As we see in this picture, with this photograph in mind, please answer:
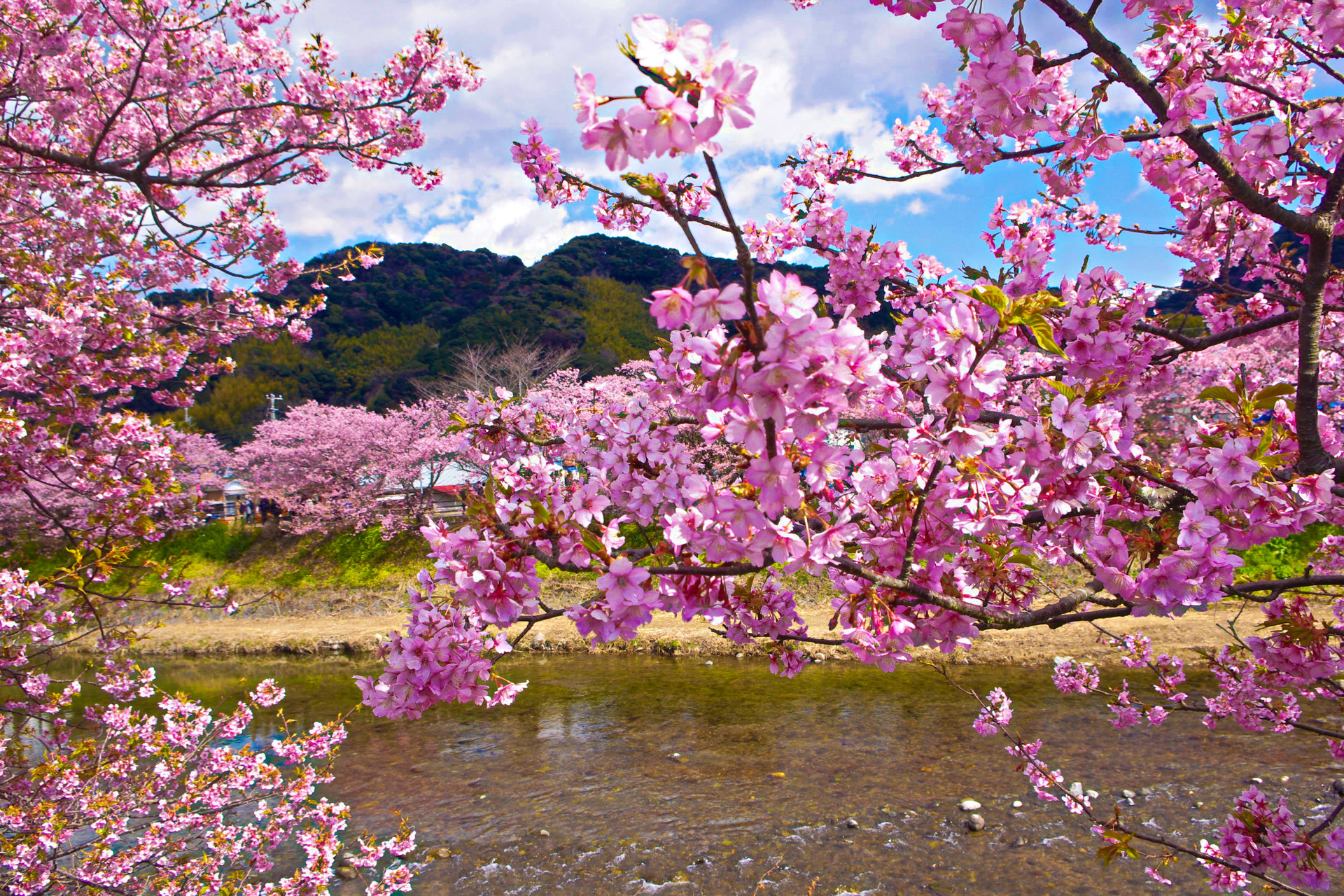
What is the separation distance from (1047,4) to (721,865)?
5.49 metres

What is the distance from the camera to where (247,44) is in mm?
5664

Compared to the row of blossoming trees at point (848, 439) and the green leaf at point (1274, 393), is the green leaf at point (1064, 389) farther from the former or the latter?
the green leaf at point (1274, 393)

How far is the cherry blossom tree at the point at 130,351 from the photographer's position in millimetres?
3373

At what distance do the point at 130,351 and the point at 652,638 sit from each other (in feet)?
31.2

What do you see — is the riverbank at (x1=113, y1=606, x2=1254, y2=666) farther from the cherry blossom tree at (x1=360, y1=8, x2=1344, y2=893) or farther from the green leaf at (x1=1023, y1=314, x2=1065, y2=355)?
the green leaf at (x1=1023, y1=314, x2=1065, y2=355)

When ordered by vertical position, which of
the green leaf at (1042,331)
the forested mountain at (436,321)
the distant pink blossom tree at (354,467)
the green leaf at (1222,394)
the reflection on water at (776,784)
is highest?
the forested mountain at (436,321)

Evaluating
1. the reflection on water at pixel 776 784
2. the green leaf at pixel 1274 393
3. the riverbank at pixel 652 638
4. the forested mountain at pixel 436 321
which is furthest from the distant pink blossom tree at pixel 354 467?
the green leaf at pixel 1274 393

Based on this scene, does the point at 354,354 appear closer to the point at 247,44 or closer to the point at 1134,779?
the point at 247,44

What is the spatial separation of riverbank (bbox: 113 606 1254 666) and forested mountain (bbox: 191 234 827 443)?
19.5m

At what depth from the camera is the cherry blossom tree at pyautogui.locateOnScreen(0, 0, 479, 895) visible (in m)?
3.37

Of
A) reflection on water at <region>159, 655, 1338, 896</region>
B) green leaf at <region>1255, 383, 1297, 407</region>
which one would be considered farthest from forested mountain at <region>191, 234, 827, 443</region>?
green leaf at <region>1255, 383, 1297, 407</region>

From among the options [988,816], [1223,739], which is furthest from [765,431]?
[1223,739]

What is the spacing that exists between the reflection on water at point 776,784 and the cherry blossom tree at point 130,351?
47.9 inches

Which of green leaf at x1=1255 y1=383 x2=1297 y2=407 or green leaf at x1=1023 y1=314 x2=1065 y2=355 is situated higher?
green leaf at x1=1023 y1=314 x2=1065 y2=355
